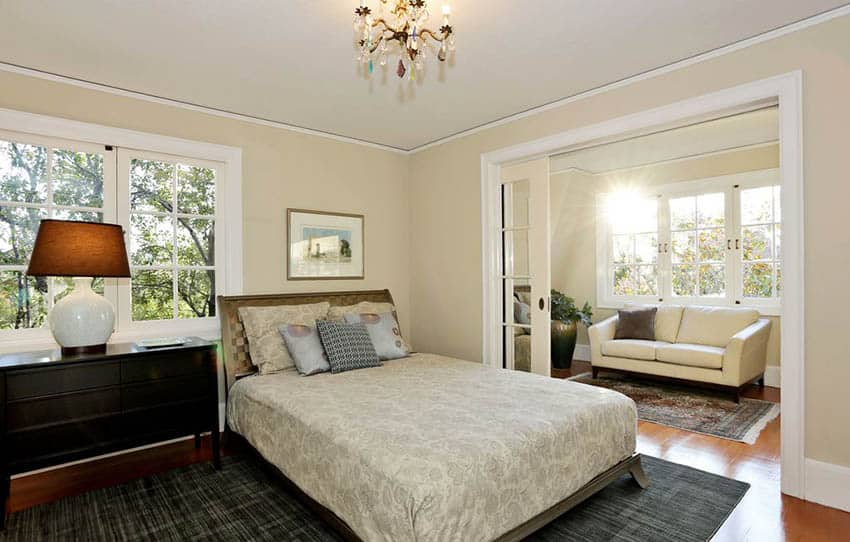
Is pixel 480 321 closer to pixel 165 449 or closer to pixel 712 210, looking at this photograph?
pixel 165 449

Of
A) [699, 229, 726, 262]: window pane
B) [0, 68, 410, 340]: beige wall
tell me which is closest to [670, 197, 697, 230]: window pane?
[699, 229, 726, 262]: window pane

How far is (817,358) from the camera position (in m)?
2.37

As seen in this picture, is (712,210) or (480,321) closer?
(480,321)

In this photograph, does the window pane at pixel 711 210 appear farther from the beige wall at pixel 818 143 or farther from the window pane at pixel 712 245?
the beige wall at pixel 818 143

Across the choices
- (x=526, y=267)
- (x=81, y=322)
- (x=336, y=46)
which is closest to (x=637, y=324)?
(x=526, y=267)

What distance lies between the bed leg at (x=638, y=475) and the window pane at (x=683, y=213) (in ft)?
12.7

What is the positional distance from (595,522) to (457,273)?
2.40 meters

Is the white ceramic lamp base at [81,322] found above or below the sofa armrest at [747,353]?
above

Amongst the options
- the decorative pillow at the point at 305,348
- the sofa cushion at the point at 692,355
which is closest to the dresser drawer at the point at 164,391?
the decorative pillow at the point at 305,348

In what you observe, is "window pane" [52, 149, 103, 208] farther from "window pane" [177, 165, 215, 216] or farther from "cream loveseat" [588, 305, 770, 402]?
"cream loveseat" [588, 305, 770, 402]

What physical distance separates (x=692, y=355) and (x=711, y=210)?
1927 mm

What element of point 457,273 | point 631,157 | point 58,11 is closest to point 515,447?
point 457,273

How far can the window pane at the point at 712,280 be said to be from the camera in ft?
17.2

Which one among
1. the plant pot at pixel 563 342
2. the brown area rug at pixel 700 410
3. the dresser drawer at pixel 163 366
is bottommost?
the brown area rug at pixel 700 410
